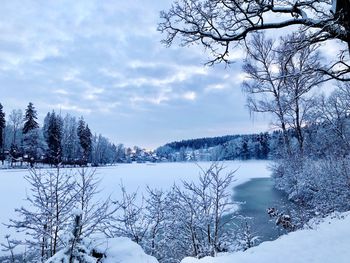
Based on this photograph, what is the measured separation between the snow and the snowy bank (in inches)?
57.6

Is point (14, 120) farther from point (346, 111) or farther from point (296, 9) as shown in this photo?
point (296, 9)

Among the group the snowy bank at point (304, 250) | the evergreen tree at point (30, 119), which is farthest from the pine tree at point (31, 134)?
the snowy bank at point (304, 250)

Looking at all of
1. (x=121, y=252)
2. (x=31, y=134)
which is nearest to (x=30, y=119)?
(x=31, y=134)

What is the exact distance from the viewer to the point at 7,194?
2292cm

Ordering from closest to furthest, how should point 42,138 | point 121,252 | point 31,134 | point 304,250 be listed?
point 121,252, point 304,250, point 31,134, point 42,138

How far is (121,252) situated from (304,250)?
356 cm

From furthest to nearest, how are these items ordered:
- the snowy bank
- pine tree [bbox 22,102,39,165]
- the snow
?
pine tree [bbox 22,102,39,165] < the snowy bank < the snow

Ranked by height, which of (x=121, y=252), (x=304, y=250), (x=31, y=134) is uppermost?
(x=31, y=134)

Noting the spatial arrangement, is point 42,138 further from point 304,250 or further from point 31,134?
point 304,250

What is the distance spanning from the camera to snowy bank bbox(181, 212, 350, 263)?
556 cm

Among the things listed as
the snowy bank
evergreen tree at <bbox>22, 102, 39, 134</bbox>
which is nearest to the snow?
the snowy bank

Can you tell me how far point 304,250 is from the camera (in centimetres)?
619

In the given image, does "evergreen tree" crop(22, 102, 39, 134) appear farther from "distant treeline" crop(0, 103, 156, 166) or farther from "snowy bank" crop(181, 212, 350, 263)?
"snowy bank" crop(181, 212, 350, 263)

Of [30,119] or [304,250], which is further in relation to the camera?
[30,119]
